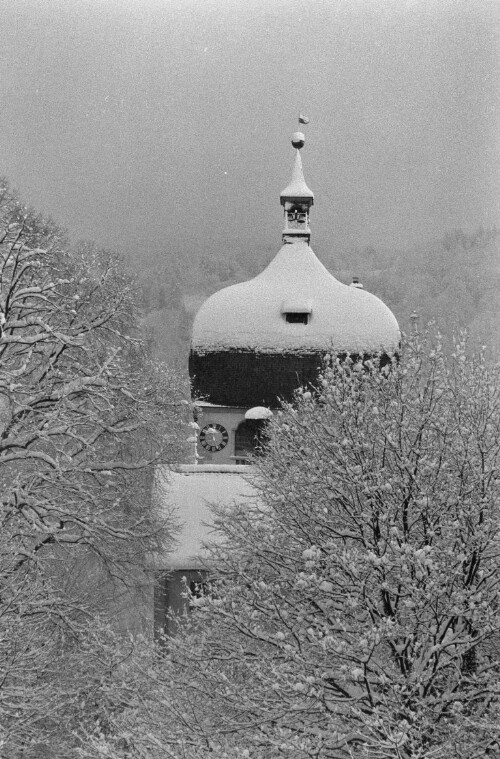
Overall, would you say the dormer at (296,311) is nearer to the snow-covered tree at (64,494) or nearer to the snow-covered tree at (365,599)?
the snow-covered tree at (64,494)

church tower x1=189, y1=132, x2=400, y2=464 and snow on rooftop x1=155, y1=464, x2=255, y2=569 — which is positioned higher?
church tower x1=189, y1=132, x2=400, y2=464

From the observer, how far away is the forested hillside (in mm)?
44719

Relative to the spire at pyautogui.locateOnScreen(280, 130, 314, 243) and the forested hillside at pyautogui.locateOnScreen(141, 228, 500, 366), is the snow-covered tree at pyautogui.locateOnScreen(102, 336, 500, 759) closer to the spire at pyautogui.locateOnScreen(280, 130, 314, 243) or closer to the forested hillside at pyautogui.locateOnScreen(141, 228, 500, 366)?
the spire at pyautogui.locateOnScreen(280, 130, 314, 243)

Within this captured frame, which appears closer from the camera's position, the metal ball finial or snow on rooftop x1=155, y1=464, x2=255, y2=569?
snow on rooftop x1=155, y1=464, x2=255, y2=569

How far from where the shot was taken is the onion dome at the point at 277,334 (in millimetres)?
30156

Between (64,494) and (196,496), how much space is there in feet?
17.9

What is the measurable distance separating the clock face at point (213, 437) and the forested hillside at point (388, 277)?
12.4m

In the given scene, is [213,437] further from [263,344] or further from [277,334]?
[277,334]

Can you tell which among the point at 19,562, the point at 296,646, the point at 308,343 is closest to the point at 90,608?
the point at 19,562

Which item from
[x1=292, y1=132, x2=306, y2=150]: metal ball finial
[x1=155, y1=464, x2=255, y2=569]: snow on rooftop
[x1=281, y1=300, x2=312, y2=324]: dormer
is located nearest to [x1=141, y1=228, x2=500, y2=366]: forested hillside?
[x1=292, y1=132, x2=306, y2=150]: metal ball finial

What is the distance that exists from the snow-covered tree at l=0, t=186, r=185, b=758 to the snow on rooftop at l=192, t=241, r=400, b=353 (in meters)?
11.7

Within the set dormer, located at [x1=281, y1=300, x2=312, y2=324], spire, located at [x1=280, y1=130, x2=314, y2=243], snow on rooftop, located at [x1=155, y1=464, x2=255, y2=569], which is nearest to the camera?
snow on rooftop, located at [x1=155, y1=464, x2=255, y2=569]

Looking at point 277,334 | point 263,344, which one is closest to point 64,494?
point 263,344

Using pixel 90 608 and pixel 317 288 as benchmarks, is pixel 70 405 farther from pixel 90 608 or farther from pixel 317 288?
pixel 317 288
